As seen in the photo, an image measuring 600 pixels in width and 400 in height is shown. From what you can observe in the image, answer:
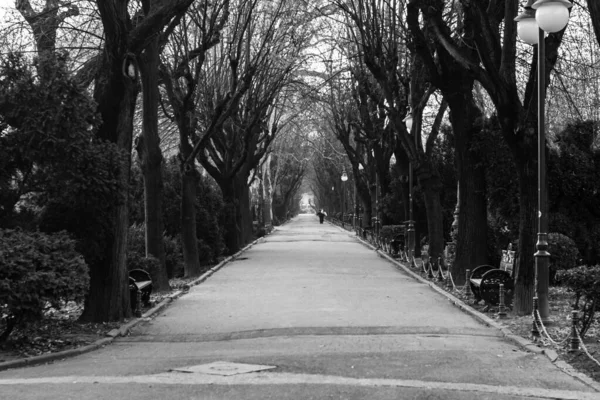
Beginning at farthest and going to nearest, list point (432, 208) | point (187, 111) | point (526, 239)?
point (187, 111)
point (432, 208)
point (526, 239)

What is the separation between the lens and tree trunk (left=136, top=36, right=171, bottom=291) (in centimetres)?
1852

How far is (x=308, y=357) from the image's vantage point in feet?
30.6

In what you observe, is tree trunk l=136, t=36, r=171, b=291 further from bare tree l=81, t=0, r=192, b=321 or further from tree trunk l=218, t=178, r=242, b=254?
tree trunk l=218, t=178, r=242, b=254

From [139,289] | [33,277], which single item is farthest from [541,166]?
[33,277]

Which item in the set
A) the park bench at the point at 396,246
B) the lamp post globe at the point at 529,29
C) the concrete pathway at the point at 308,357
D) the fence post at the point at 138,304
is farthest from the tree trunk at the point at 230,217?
the lamp post globe at the point at 529,29

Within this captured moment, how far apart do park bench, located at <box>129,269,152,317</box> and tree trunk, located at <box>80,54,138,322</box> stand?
0.72m

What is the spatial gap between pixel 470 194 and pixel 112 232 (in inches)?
346

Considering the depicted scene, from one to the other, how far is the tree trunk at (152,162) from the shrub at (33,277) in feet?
25.8

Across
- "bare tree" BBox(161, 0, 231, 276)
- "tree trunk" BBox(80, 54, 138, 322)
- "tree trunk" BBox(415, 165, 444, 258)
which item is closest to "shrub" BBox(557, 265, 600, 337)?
"tree trunk" BBox(80, 54, 138, 322)

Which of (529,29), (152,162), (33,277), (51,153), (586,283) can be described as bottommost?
(586,283)

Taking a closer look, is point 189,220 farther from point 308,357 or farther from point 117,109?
point 308,357

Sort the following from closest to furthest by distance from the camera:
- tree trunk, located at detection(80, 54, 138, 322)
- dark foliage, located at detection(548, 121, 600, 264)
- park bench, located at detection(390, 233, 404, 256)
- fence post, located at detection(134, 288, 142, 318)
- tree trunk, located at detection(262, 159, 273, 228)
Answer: tree trunk, located at detection(80, 54, 138, 322) → fence post, located at detection(134, 288, 142, 318) → dark foliage, located at detection(548, 121, 600, 264) → park bench, located at detection(390, 233, 404, 256) → tree trunk, located at detection(262, 159, 273, 228)

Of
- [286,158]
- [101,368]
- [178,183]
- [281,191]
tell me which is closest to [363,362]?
[101,368]

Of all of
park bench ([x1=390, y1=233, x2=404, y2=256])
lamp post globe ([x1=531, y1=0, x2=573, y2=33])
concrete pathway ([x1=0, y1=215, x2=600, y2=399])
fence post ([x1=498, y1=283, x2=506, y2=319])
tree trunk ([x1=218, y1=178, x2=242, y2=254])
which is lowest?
concrete pathway ([x1=0, y1=215, x2=600, y2=399])
